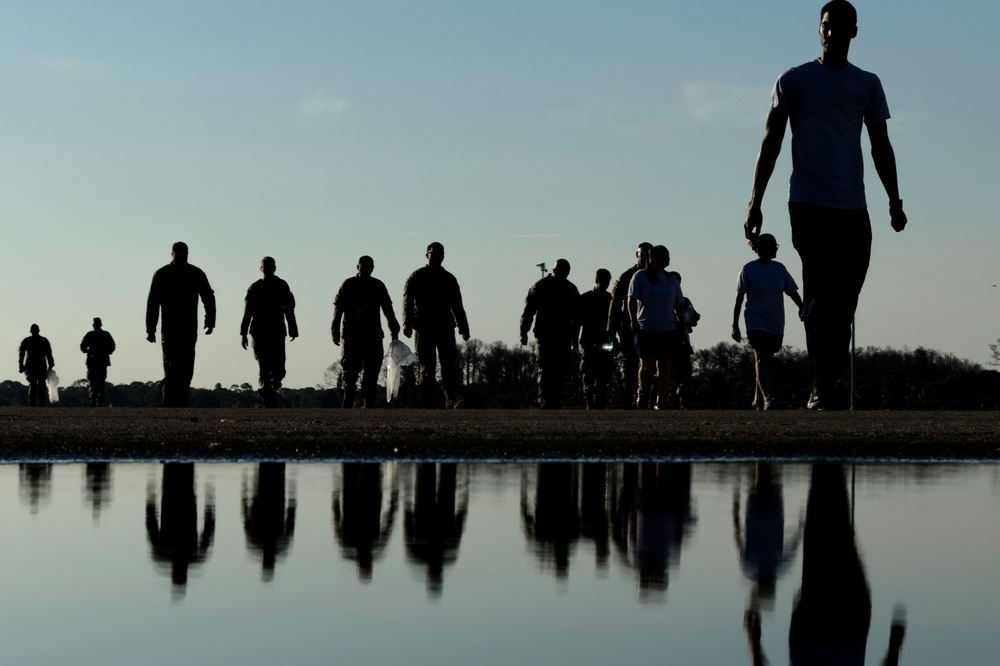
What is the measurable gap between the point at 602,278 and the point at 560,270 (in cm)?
143

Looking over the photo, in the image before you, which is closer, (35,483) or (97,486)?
(97,486)

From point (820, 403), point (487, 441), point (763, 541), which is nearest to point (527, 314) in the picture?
point (820, 403)

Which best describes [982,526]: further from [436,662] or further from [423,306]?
[423,306]

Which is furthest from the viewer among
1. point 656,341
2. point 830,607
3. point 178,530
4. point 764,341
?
point 656,341

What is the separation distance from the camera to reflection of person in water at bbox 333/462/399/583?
16.2 ft

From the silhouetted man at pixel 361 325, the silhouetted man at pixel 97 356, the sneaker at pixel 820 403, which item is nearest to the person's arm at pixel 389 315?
the silhouetted man at pixel 361 325

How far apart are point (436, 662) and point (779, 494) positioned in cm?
373

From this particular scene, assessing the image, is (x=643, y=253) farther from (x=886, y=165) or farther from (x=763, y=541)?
(x=763, y=541)

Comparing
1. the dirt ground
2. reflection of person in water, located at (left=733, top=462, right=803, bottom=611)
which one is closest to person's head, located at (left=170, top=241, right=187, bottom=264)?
the dirt ground

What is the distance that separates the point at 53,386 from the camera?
106ft

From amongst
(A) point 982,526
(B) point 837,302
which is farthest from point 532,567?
(B) point 837,302

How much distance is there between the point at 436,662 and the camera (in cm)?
335

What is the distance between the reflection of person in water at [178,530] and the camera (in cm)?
474

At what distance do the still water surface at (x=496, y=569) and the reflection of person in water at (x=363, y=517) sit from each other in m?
0.02
